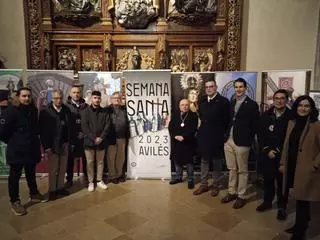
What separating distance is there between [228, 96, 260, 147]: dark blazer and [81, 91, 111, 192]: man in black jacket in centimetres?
171

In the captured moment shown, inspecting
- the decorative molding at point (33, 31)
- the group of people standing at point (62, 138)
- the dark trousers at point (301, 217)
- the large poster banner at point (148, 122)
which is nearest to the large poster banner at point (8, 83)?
the group of people standing at point (62, 138)

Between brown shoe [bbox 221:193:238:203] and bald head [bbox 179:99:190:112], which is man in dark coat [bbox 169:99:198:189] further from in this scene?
brown shoe [bbox 221:193:238:203]

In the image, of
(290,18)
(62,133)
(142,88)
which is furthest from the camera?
(290,18)

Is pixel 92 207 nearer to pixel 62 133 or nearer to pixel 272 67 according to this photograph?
pixel 62 133

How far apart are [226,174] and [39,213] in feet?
8.98

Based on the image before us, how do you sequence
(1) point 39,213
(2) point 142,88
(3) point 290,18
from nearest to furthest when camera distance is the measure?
(1) point 39,213, (2) point 142,88, (3) point 290,18

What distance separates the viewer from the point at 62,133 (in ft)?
12.7

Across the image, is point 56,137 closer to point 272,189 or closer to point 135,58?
point 272,189

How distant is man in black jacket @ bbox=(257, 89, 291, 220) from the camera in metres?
3.29

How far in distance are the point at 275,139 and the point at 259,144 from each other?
34cm

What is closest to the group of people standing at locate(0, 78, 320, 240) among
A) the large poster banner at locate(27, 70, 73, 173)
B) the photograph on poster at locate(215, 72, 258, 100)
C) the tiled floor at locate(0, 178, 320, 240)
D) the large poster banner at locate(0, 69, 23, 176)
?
the tiled floor at locate(0, 178, 320, 240)

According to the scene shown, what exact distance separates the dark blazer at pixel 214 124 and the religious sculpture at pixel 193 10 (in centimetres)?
270

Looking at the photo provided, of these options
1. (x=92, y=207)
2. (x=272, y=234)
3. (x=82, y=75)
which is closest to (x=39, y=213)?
(x=92, y=207)

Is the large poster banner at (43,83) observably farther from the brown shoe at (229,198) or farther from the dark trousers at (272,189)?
the dark trousers at (272,189)
